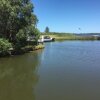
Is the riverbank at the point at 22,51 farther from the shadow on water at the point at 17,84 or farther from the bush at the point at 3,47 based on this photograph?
the shadow on water at the point at 17,84

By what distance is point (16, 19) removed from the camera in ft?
92.9

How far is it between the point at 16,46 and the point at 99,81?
53.0 feet

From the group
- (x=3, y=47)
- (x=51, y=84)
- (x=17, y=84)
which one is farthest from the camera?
(x=3, y=47)

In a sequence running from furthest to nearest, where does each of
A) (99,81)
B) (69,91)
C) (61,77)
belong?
(61,77), (99,81), (69,91)

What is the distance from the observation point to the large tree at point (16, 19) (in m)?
27.0

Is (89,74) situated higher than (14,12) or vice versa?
(14,12)

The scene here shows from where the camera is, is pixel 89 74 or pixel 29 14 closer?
pixel 89 74

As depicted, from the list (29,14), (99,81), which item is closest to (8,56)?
(29,14)

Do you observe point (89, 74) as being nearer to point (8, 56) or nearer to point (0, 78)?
point (0, 78)

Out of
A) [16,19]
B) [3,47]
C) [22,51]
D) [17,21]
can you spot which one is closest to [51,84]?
[3,47]

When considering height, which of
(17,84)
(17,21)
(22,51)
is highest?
(17,21)

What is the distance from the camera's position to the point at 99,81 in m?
14.4

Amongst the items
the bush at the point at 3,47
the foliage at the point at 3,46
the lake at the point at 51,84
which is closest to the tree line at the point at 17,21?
the bush at the point at 3,47

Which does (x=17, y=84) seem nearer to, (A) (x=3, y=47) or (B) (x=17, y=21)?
(A) (x=3, y=47)
